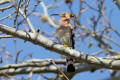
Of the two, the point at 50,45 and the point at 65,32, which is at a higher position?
the point at 50,45

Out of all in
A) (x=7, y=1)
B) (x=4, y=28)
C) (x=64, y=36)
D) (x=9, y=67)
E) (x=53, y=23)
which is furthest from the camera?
(x=53, y=23)

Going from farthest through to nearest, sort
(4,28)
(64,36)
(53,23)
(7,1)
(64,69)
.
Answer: (53,23)
(64,36)
(64,69)
(7,1)
(4,28)

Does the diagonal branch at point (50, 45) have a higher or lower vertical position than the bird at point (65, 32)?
higher

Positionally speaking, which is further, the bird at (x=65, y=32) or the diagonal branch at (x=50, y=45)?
the bird at (x=65, y=32)

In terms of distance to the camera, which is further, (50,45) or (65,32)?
(65,32)

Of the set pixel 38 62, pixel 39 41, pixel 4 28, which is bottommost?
pixel 38 62

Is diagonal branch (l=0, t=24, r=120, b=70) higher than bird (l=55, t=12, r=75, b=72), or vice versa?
diagonal branch (l=0, t=24, r=120, b=70)

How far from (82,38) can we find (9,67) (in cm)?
211

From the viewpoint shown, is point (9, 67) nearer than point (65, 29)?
Yes

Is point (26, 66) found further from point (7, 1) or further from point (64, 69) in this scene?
point (7, 1)

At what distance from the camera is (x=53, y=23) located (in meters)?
6.29

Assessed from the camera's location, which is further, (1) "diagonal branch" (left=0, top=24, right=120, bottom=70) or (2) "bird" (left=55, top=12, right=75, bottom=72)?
(2) "bird" (left=55, top=12, right=75, bottom=72)

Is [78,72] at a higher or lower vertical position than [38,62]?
lower

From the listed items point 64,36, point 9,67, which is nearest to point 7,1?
point 9,67
